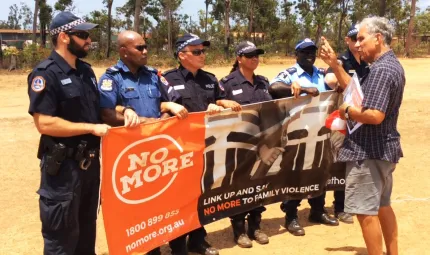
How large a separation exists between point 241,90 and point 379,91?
157cm

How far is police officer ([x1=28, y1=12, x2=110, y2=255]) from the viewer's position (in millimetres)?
3092

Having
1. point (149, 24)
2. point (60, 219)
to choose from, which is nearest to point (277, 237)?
point (60, 219)

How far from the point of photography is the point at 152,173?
146 inches

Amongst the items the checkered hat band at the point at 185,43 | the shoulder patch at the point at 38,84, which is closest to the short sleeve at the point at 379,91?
the checkered hat band at the point at 185,43

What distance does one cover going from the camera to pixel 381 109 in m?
3.25

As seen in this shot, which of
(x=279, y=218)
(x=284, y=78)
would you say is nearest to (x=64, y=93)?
(x=284, y=78)

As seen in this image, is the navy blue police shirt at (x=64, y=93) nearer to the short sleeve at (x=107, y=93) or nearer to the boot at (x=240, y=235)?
the short sleeve at (x=107, y=93)

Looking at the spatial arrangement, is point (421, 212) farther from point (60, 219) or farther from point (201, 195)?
point (60, 219)

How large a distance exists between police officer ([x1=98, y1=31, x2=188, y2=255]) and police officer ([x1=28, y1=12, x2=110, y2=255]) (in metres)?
0.21

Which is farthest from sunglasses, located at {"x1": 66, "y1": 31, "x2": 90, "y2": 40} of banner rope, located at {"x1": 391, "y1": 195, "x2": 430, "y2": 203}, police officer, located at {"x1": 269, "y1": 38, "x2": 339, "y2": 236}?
banner rope, located at {"x1": 391, "y1": 195, "x2": 430, "y2": 203}

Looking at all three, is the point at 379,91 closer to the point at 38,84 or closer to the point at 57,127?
the point at 57,127

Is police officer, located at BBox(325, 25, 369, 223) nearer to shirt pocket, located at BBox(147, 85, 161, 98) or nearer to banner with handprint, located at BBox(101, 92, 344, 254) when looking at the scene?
banner with handprint, located at BBox(101, 92, 344, 254)

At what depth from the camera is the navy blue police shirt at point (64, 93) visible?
307 centimetres

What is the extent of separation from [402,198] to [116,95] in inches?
163
